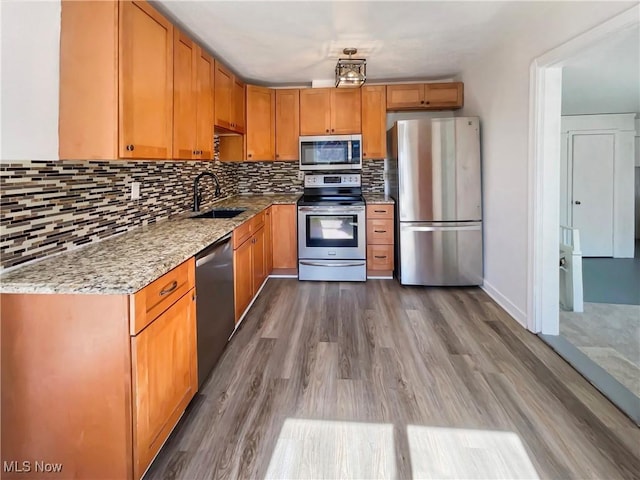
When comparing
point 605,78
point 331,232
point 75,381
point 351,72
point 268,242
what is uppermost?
point 605,78

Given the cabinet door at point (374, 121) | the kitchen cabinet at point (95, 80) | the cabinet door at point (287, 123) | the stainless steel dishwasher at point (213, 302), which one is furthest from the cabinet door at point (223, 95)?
the cabinet door at point (374, 121)

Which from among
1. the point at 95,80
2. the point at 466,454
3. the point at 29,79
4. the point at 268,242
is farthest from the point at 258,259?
the point at 466,454

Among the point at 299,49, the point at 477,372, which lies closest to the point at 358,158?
the point at 299,49

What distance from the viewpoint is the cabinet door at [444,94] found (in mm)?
4426

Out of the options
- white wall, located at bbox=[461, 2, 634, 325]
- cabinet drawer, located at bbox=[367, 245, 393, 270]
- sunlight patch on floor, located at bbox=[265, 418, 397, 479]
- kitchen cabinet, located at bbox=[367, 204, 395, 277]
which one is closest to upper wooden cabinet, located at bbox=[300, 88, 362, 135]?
kitchen cabinet, located at bbox=[367, 204, 395, 277]

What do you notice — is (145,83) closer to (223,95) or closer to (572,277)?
(223,95)

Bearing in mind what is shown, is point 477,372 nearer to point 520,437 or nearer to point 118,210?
point 520,437

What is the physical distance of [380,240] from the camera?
14.4ft

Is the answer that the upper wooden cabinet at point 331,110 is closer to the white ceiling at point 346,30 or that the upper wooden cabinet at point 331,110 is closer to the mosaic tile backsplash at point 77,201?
the white ceiling at point 346,30

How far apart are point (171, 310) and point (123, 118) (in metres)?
0.93

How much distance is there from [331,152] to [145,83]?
8.85 ft

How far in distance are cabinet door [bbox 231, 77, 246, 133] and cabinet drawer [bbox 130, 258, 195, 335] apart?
7.81ft

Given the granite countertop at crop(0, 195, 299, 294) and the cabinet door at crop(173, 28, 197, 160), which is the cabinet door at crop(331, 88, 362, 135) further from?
the granite countertop at crop(0, 195, 299, 294)

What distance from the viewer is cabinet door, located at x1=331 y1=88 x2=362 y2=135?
4555mm
